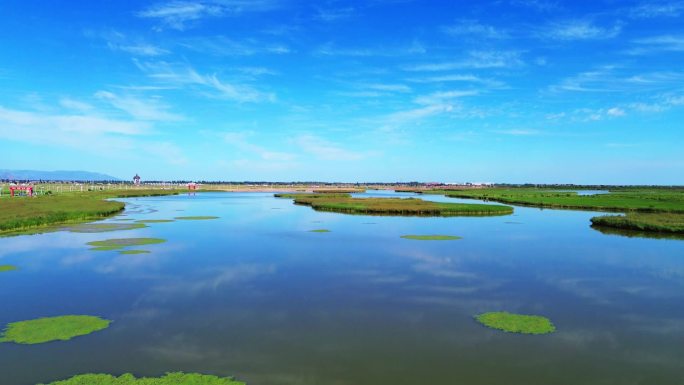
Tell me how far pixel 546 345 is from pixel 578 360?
102cm

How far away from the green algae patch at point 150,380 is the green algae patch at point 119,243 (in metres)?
18.5

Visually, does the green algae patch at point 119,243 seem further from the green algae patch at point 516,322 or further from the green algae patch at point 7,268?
the green algae patch at point 516,322

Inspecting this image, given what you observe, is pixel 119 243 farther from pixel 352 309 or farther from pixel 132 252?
pixel 352 309

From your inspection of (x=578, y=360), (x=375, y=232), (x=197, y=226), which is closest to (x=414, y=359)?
(x=578, y=360)

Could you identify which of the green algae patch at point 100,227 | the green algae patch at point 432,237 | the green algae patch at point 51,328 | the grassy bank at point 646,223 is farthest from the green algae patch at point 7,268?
the grassy bank at point 646,223

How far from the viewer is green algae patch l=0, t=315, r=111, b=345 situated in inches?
476

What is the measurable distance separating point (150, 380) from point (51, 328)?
5.13 m

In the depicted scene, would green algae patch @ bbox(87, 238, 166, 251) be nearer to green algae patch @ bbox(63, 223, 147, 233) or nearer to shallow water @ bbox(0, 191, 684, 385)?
shallow water @ bbox(0, 191, 684, 385)

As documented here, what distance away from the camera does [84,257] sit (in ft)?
78.7

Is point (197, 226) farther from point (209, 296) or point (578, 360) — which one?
point (578, 360)

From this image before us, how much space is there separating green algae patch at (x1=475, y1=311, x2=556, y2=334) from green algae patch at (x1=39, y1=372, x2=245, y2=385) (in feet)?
25.5

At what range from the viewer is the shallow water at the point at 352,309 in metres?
10.6

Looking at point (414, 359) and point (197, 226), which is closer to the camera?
point (414, 359)

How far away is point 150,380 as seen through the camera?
32.2 ft
